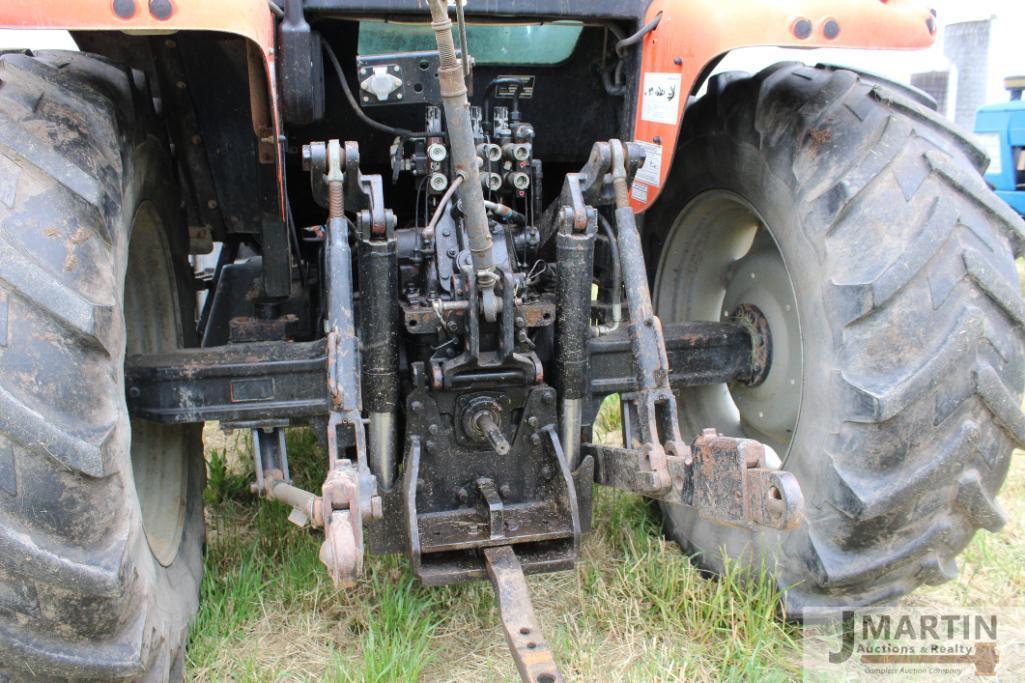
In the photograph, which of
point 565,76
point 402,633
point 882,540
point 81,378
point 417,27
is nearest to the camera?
point 81,378

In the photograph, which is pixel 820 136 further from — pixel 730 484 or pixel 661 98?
pixel 730 484

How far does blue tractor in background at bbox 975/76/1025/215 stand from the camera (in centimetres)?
710

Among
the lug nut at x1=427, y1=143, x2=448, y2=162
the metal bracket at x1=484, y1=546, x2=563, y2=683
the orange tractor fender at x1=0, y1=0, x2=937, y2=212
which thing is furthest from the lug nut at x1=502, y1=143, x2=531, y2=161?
the metal bracket at x1=484, y1=546, x2=563, y2=683

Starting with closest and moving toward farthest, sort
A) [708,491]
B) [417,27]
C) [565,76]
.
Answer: [708,491]
[417,27]
[565,76]

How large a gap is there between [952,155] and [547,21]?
115 cm

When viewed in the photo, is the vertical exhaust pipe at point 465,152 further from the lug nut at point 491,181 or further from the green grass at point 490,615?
the green grass at point 490,615

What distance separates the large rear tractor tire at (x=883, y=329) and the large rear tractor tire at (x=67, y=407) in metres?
1.59

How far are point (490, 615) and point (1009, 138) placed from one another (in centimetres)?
642

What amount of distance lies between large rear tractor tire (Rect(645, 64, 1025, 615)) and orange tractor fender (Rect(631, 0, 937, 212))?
0.57 ft

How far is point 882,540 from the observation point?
89.0 inches

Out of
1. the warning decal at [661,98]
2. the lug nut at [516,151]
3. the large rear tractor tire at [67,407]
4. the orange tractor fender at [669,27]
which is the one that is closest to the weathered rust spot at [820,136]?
the orange tractor fender at [669,27]

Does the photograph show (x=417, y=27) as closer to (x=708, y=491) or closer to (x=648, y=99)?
(x=648, y=99)

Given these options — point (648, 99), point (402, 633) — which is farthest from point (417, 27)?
point (402, 633)

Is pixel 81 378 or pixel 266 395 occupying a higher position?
pixel 81 378
